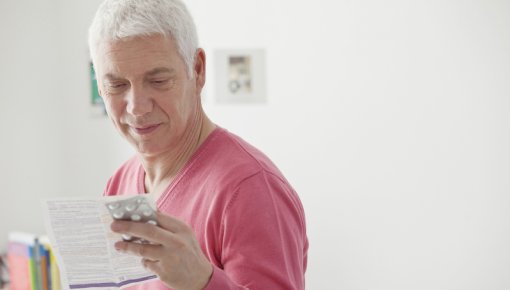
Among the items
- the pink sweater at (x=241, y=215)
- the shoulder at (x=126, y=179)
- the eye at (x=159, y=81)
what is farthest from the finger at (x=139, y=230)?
the shoulder at (x=126, y=179)

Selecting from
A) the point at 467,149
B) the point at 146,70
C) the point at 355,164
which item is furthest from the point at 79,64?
the point at 146,70

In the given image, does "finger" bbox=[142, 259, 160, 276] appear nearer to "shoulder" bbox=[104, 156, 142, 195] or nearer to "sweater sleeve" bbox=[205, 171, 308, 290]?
"sweater sleeve" bbox=[205, 171, 308, 290]

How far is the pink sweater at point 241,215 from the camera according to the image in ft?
3.38

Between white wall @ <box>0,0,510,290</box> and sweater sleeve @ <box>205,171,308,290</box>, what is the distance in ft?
5.14

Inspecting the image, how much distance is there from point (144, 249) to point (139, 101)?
0.33 metres

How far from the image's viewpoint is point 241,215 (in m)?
1.04

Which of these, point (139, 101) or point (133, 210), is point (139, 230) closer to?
point (133, 210)

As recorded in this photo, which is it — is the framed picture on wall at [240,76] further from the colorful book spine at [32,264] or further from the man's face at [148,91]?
the man's face at [148,91]

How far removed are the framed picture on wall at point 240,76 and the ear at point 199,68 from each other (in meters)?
1.53

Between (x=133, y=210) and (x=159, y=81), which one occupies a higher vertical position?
(x=159, y=81)

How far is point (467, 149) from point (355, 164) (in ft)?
1.36

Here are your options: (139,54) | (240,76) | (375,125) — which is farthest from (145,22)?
(240,76)

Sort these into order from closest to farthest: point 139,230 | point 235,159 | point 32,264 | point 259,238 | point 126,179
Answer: point 139,230
point 259,238
point 235,159
point 126,179
point 32,264

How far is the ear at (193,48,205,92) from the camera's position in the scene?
124 centimetres
